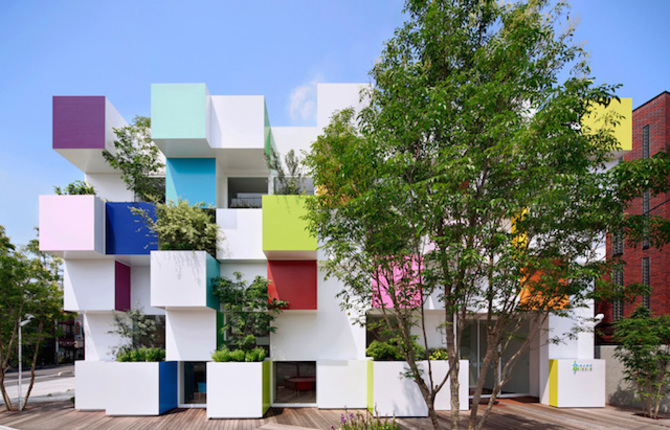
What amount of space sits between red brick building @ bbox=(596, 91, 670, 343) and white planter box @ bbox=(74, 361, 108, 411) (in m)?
17.2

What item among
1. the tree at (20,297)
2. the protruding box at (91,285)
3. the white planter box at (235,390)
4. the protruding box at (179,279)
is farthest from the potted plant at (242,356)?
the tree at (20,297)

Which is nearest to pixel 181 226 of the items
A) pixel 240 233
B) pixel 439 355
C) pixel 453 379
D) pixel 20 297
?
pixel 240 233

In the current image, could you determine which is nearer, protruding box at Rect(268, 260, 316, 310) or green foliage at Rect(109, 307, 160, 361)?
protruding box at Rect(268, 260, 316, 310)

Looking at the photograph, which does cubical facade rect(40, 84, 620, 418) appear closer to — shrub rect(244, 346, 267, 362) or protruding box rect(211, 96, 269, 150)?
protruding box rect(211, 96, 269, 150)

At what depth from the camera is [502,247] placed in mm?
6828

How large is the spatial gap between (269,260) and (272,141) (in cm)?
427

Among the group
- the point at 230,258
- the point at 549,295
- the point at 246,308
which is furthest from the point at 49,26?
the point at 549,295

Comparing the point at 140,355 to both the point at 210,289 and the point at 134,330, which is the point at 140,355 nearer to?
the point at 134,330

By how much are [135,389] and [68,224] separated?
5075 millimetres

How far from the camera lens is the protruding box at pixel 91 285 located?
1355 centimetres

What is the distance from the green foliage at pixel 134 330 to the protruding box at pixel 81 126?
5227 mm

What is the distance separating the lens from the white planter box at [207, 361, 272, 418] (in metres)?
11.7

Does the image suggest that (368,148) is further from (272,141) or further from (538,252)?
(272,141)

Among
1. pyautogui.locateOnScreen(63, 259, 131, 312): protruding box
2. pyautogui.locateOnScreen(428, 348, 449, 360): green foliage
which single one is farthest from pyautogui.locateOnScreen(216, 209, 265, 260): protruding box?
pyautogui.locateOnScreen(428, 348, 449, 360): green foliage
